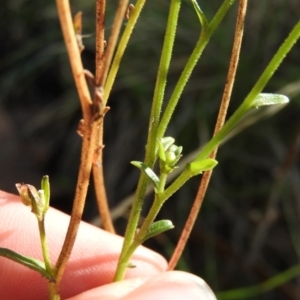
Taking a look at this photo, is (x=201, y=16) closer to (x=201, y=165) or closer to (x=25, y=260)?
(x=201, y=165)

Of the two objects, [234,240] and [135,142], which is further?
[135,142]

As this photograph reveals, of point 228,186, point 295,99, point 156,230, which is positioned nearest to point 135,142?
point 228,186

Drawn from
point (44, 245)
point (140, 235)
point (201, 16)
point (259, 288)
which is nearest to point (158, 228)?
point (140, 235)

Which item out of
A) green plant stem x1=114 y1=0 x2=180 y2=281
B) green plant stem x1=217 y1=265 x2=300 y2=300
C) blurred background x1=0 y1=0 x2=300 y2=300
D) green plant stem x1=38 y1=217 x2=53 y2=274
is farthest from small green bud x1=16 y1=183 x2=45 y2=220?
blurred background x1=0 y1=0 x2=300 y2=300

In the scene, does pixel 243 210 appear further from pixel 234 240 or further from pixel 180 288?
pixel 180 288

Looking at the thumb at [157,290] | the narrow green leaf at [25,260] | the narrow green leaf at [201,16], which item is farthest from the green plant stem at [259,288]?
the narrow green leaf at [201,16]

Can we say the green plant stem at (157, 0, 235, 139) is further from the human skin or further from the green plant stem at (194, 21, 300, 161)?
the human skin

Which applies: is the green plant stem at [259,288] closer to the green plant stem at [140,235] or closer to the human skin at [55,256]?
the human skin at [55,256]
